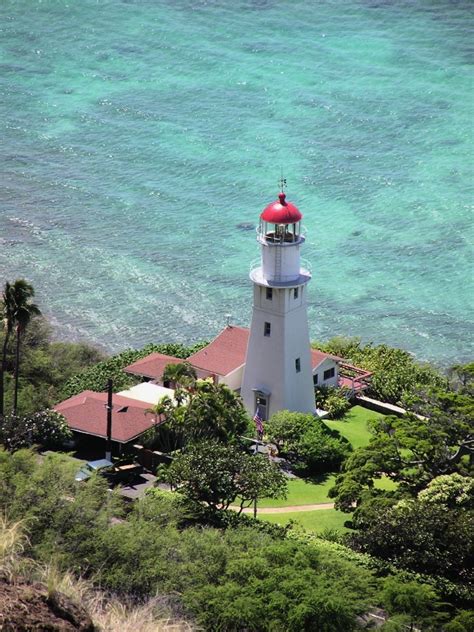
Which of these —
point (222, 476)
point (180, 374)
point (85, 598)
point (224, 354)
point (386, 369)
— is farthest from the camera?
point (386, 369)

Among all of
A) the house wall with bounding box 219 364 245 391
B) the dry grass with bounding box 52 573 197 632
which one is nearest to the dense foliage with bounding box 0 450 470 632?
the dry grass with bounding box 52 573 197 632

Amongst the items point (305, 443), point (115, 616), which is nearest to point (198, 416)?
point (305, 443)

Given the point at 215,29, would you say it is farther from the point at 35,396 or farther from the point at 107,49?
the point at 35,396

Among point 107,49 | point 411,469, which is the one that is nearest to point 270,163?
point 107,49

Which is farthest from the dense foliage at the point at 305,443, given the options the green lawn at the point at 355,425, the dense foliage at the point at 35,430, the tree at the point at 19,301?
the tree at the point at 19,301

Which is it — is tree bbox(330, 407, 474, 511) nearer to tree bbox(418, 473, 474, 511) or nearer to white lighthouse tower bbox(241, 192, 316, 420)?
tree bbox(418, 473, 474, 511)

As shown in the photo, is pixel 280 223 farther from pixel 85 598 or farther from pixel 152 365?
pixel 85 598

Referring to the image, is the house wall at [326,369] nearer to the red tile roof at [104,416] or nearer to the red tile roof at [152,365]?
the red tile roof at [152,365]
